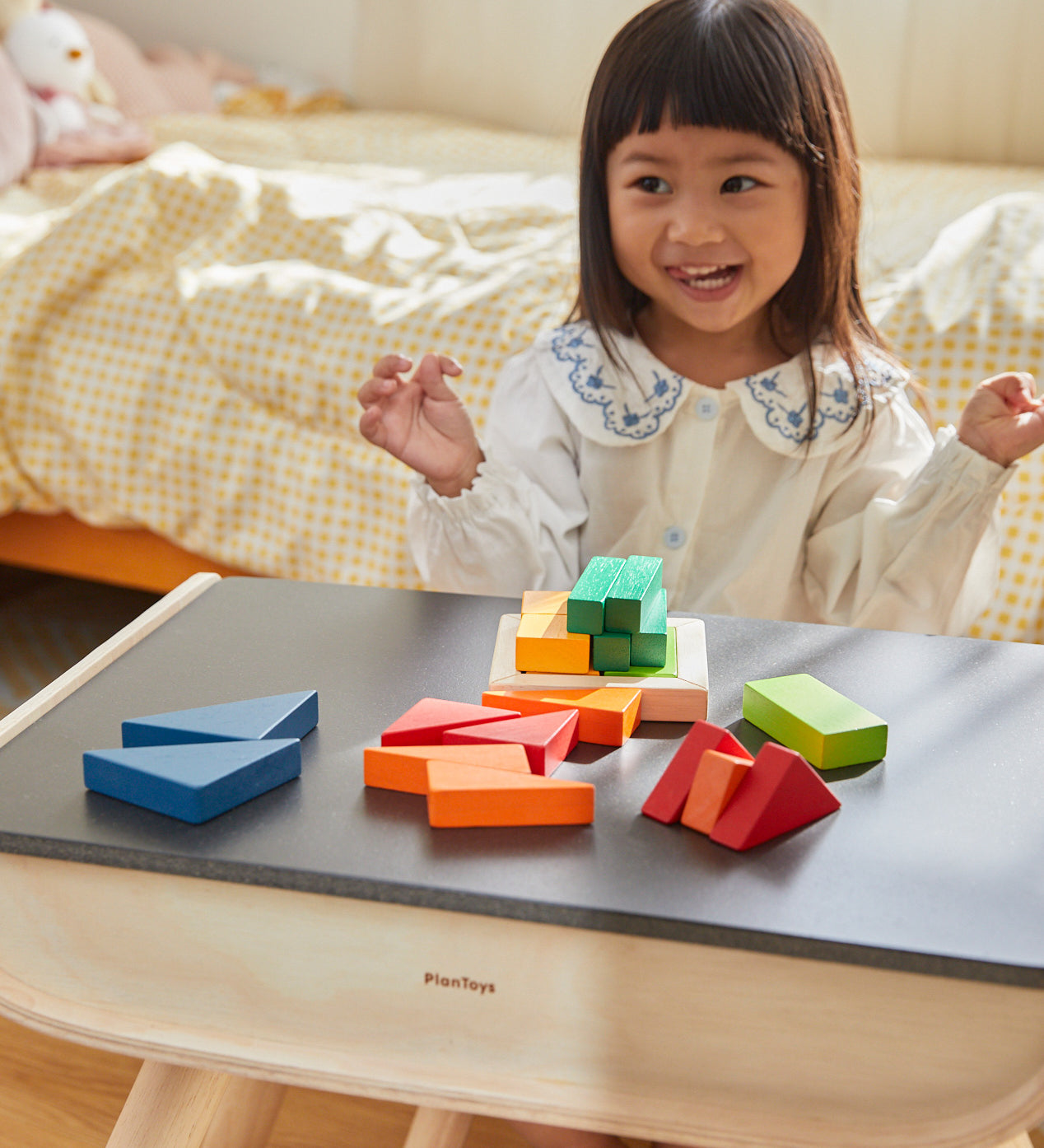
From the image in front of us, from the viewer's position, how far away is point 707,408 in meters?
0.92

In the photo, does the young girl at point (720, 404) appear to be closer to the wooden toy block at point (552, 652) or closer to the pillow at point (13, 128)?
the wooden toy block at point (552, 652)

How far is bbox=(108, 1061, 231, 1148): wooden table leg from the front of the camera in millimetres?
572

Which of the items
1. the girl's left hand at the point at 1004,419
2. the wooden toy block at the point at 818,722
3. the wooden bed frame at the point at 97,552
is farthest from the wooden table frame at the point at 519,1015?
the wooden bed frame at the point at 97,552

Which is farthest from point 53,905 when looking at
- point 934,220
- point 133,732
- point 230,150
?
point 230,150

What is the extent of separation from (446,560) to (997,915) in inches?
21.2

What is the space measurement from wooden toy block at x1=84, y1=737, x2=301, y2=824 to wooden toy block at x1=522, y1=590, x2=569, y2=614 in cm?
16

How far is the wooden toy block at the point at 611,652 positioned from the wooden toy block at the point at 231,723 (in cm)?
13

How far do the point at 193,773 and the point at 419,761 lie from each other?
9 centimetres

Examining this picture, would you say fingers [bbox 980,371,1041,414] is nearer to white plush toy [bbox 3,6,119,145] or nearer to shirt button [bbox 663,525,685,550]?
shirt button [bbox 663,525,685,550]

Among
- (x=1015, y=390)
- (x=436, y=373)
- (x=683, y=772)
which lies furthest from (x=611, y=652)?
(x=1015, y=390)

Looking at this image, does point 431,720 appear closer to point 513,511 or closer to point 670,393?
point 513,511

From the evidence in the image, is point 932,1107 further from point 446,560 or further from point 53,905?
point 446,560

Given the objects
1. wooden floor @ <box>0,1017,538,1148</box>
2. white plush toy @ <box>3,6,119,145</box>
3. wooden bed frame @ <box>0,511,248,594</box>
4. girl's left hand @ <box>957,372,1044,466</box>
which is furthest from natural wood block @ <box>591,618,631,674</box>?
white plush toy @ <box>3,6,119,145</box>

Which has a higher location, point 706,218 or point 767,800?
point 706,218
